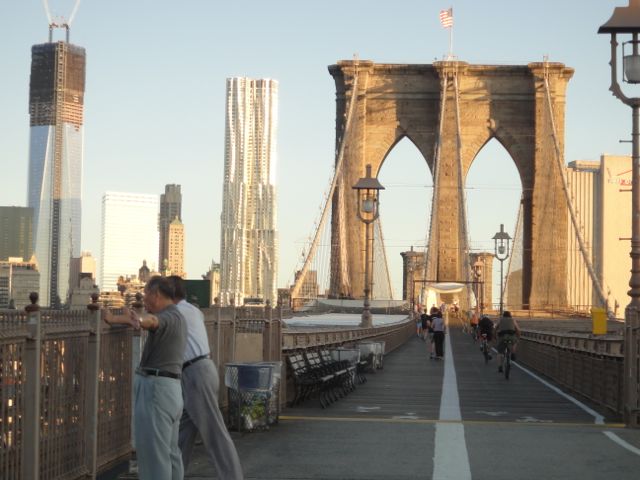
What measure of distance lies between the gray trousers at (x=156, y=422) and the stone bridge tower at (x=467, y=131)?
8911cm

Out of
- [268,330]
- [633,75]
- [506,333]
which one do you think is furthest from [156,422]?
[506,333]

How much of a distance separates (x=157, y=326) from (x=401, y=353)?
35.5 m

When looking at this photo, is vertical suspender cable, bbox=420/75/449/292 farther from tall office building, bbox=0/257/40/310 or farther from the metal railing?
the metal railing

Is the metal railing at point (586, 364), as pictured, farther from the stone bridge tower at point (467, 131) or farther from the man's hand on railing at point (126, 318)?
the stone bridge tower at point (467, 131)

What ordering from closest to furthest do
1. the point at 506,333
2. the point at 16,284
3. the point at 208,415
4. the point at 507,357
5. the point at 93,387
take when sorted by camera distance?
the point at 208,415
the point at 93,387
the point at 507,357
the point at 506,333
the point at 16,284

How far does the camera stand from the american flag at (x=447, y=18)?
96562 millimetres

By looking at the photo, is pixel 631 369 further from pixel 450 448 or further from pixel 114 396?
pixel 114 396

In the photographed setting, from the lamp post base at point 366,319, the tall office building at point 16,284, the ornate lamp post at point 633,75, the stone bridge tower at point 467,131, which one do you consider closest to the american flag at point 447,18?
the stone bridge tower at point 467,131

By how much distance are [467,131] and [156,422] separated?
94.0 m

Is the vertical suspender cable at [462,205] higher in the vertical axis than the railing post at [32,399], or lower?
higher

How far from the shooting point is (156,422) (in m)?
8.73

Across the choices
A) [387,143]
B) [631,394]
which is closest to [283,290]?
[387,143]

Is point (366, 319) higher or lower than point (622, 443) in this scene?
higher

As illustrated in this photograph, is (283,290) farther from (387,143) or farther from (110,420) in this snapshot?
(110,420)
